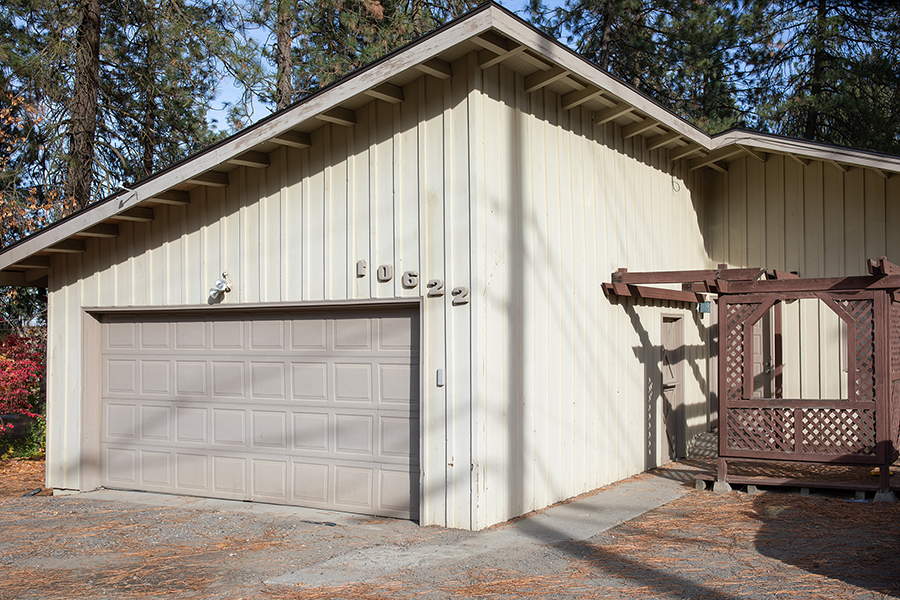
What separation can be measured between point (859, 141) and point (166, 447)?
45.5ft

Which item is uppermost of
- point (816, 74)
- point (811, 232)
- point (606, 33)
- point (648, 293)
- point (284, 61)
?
point (606, 33)

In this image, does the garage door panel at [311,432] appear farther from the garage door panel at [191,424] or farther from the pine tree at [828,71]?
the pine tree at [828,71]

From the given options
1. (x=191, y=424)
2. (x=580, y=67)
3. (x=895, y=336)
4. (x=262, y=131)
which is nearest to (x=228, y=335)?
(x=191, y=424)

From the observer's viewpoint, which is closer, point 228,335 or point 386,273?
point 386,273

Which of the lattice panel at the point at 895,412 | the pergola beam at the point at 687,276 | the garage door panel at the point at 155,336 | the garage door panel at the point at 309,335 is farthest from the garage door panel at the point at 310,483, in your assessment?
the lattice panel at the point at 895,412

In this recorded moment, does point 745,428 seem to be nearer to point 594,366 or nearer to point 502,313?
point 594,366

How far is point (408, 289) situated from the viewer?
7062 millimetres

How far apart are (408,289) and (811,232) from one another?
635cm

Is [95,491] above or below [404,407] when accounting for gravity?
below

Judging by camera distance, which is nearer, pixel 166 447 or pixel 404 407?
pixel 404 407

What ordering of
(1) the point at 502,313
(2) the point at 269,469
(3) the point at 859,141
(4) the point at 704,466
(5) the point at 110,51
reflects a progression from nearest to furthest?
(1) the point at 502,313
(2) the point at 269,469
(4) the point at 704,466
(3) the point at 859,141
(5) the point at 110,51

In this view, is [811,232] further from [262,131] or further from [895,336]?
[262,131]

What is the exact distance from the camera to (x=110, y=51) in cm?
1680

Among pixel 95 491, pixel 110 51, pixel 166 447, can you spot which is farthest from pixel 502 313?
pixel 110 51
